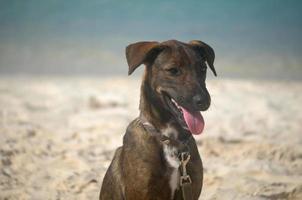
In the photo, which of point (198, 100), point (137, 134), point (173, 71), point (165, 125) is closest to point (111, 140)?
point (137, 134)

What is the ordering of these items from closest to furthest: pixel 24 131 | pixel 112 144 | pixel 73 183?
pixel 73 183
pixel 112 144
pixel 24 131

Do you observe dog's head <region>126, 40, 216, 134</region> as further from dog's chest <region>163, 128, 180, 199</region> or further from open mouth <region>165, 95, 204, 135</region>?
dog's chest <region>163, 128, 180, 199</region>

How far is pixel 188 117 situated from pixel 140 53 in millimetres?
629

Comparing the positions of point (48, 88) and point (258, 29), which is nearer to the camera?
point (48, 88)

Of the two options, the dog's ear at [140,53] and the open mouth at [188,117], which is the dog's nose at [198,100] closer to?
the open mouth at [188,117]

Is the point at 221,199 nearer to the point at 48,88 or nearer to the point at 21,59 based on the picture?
the point at 48,88

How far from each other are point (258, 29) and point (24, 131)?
17.0m

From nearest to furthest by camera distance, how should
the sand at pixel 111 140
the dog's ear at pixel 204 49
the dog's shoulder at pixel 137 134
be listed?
1. the dog's shoulder at pixel 137 134
2. the dog's ear at pixel 204 49
3. the sand at pixel 111 140

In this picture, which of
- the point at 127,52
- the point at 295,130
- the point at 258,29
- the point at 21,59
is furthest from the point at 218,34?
the point at 127,52

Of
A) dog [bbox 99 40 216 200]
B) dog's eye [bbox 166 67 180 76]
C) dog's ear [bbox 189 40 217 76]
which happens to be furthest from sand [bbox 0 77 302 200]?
dog's eye [bbox 166 67 180 76]

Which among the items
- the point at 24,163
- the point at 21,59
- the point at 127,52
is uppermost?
the point at 127,52

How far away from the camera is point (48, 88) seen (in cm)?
1602

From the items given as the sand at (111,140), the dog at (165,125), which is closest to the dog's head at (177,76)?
the dog at (165,125)

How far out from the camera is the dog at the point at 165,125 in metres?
4.58
